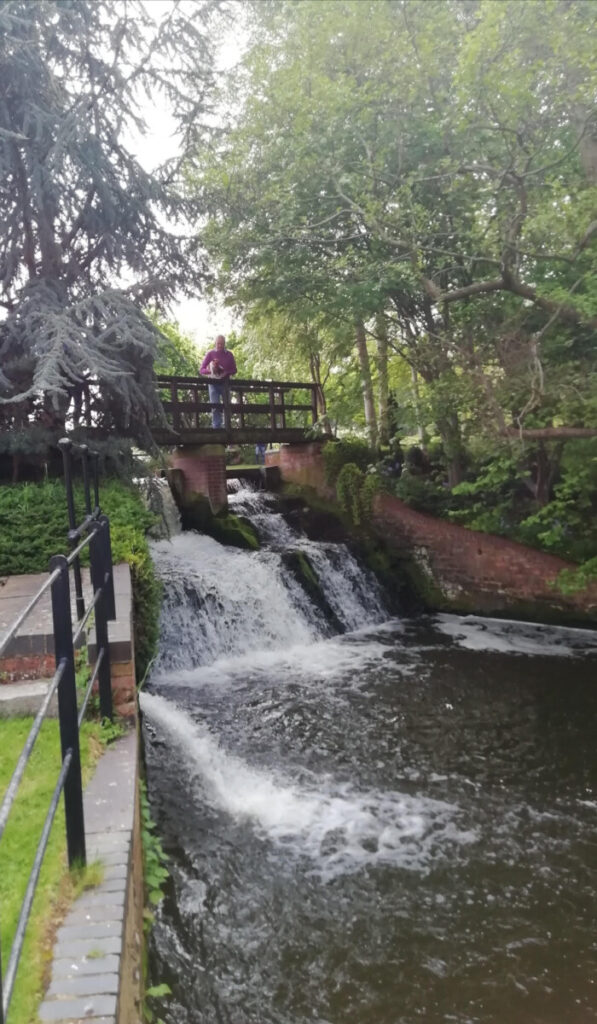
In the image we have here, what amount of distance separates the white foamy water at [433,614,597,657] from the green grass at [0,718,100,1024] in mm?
6305

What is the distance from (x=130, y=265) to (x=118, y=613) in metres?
6.65

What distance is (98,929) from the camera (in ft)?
6.92

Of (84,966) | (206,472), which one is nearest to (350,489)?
(206,472)

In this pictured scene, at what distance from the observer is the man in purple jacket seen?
1184 centimetres

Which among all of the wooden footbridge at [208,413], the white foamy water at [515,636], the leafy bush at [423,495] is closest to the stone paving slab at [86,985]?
the white foamy water at [515,636]

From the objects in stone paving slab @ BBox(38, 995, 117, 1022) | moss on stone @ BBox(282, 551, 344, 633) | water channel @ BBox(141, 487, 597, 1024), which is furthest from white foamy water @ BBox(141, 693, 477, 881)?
moss on stone @ BBox(282, 551, 344, 633)

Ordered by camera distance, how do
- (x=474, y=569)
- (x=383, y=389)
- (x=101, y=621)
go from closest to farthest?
(x=101, y=621) < (x=474, y=569) < (x=383, y=389)

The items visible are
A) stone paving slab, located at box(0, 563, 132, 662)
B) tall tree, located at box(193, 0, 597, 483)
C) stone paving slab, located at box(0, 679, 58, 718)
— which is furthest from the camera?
tall tree, located at box(193, 0, 597, 483)

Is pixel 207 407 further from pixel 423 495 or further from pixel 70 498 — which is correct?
pixel 70 498

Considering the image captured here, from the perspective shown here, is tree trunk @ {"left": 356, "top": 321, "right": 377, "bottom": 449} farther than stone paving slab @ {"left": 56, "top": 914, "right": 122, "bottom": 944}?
Yes

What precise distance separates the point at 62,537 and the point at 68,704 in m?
4.30

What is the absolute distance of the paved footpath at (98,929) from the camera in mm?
1812

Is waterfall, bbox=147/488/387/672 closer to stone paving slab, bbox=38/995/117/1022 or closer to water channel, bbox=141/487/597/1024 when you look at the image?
water channel, bbox=141/487/597/1024

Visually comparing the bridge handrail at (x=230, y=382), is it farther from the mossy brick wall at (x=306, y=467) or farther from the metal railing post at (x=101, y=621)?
the metal railing post at (x=101, y=621)
